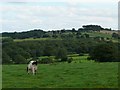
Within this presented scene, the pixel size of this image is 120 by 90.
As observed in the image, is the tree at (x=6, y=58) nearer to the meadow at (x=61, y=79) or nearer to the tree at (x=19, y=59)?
the tree at (x=19, y=59)

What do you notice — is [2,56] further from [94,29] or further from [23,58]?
[94,29]

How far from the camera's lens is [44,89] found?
1677cm

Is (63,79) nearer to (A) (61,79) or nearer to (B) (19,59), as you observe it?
(A) (61,79)

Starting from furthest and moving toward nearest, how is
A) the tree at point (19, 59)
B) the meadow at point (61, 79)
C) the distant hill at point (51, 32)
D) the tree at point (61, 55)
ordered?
1. the distant hill at point (51, 32)
2. the tree at point (61, 55)
3. the tree at point (19, 59)
4. the meadow at point (61, 79)

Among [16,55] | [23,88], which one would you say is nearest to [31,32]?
[16,55]

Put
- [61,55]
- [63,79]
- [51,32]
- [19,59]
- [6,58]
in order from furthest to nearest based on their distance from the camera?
[51,32], [61,55], [19,59], [6,58], [63,79]

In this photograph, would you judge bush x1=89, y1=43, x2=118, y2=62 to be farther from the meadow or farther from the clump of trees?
the meadow

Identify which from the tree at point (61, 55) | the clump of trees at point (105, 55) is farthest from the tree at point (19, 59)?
the clump of trees at point (105, 55)

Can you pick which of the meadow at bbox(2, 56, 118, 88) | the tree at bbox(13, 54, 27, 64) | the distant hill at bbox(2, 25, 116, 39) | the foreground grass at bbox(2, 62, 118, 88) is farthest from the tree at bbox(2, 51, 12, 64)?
the distant hill at bbox(2, 25, 116, 39)

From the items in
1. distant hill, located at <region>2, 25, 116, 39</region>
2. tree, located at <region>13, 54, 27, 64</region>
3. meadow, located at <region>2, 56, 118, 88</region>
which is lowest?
tree, located at <region>13, 54, 27, 64</region>

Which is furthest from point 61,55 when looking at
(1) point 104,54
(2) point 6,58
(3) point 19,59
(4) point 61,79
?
(4) point 61,79

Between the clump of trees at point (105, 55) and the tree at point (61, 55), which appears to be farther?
the tree at point (61, 55)

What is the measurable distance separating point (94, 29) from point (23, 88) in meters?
101

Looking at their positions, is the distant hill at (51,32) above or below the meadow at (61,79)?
above
